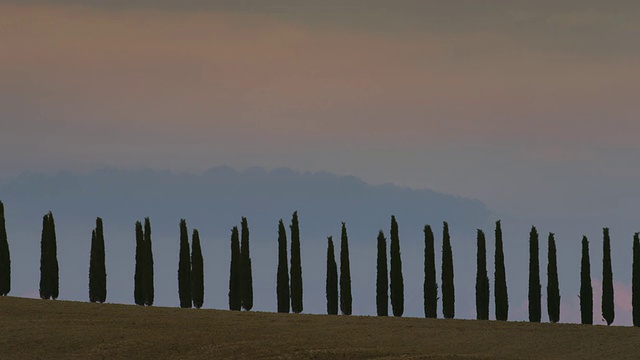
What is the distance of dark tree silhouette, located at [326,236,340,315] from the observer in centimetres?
5681

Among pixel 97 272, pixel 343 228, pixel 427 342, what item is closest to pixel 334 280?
pixel 343 228

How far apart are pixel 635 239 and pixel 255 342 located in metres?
25.8

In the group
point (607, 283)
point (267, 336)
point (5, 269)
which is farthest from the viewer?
point (607, 283)

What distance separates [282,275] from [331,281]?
2.30 metres

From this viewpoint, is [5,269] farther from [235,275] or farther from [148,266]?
[235,275]

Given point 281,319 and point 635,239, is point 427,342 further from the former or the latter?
point 635,239

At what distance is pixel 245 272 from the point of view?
56844mm

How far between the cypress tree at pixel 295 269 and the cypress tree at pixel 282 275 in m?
0.31

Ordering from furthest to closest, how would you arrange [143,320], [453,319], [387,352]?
[453,319]
[143,320]
[387,352]

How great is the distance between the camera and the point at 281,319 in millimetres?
48656

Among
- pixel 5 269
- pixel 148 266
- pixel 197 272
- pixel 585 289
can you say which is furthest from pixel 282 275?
pixel 585 289

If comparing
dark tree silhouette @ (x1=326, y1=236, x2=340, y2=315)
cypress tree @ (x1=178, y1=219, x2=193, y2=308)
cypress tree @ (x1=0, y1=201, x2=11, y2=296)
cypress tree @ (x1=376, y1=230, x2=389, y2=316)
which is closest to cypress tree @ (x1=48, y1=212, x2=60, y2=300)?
cypress tree @ (x1=0, y1=201, x2=11, y2=296)

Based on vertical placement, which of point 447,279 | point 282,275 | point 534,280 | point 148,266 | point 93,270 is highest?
point 148,266

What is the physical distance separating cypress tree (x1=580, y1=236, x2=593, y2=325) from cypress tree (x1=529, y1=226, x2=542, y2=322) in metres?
2.05
